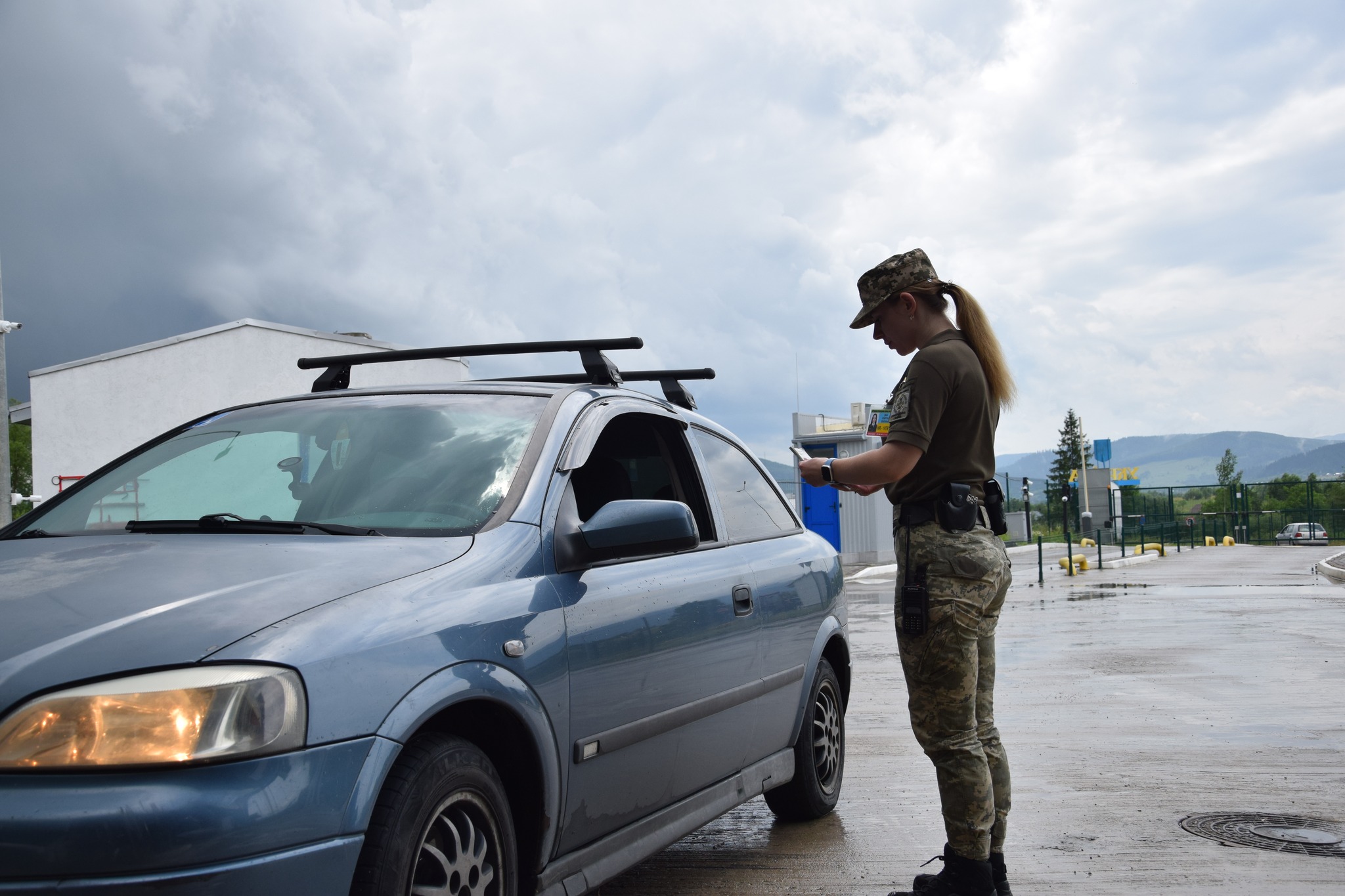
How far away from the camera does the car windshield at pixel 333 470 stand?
335 centimetres

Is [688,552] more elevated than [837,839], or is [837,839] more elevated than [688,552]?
[688,552]

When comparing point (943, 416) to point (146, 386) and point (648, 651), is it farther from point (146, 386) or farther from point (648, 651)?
point (146, 386)

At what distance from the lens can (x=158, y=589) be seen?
8.39 ft

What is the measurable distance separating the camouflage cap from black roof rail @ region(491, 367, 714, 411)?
0.99 meters

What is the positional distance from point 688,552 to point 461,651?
4.73ft

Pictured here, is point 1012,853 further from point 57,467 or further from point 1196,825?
point 57,467

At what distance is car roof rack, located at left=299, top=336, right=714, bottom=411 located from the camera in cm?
437

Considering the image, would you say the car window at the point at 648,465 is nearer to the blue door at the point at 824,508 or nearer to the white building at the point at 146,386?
the blue door at the point at 824,508

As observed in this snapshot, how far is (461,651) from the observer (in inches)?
110

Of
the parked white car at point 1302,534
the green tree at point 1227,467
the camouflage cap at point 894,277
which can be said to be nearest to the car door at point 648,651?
the camouflage cap at point 894,277

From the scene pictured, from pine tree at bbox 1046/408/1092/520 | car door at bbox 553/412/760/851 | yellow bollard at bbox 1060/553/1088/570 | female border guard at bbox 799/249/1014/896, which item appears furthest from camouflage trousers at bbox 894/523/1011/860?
pine tree at bbox 1046/408/1092/520

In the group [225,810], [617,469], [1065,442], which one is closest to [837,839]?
[617,469]

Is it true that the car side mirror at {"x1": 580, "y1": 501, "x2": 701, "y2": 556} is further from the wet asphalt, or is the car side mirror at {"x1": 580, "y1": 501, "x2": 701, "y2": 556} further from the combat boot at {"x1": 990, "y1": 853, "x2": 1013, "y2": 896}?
the combat boot at {"x1": 990, "y1": 853, "x2": 1013, "y2": 896}

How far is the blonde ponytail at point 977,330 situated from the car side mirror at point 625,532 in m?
1.37
